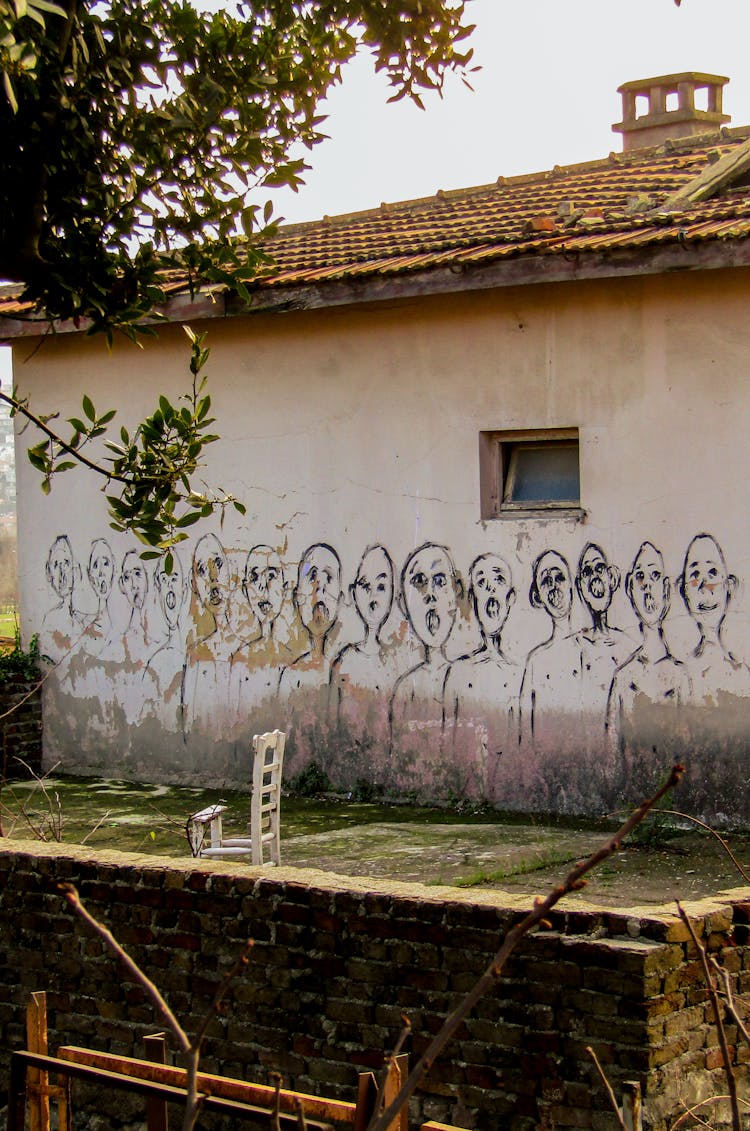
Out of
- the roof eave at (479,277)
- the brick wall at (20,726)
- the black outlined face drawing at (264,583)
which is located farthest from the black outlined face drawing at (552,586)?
the brick wall at (20,726)

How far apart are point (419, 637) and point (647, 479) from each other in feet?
6.22

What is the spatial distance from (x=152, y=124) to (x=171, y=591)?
17.8ft

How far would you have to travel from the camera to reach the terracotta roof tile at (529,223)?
8.85 meters

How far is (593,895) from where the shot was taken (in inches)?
279

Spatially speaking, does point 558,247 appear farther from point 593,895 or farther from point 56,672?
point 56,672

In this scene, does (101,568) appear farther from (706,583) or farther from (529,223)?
(706,583)

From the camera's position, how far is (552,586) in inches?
371

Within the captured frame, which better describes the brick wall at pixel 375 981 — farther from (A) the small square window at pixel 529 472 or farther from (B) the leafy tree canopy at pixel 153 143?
(A) the small square window at pixel 529 472

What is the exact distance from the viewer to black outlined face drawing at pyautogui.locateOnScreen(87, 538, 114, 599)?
11.9 metres

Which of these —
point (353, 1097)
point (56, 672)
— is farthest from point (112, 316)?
point (56, 672)

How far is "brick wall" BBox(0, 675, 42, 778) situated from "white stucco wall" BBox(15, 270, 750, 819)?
144mm

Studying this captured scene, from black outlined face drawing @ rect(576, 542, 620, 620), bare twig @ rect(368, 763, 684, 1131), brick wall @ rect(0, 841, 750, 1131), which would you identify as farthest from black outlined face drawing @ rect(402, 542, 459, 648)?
bare twig @ rect(368, 763, 684, 1131)

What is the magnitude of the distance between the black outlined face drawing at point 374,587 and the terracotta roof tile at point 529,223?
1.84 metres

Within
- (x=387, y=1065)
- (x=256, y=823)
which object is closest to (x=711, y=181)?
(x=256, y=823)
